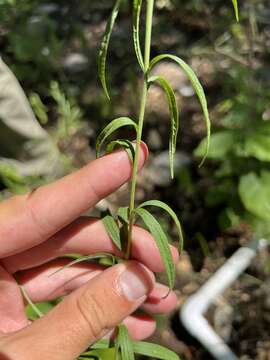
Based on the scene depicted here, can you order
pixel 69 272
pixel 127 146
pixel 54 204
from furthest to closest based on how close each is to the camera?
pixel 69 272 < pixel 54 204 < pixel 127 146

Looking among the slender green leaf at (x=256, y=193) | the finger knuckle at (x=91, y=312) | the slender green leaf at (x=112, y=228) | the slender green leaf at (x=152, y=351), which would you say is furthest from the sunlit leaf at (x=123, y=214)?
the slender green leaf at (x=256, y=193)

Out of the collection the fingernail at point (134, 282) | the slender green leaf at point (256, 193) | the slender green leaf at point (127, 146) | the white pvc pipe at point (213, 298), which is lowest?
the white pvc pipe at point (213, 298)

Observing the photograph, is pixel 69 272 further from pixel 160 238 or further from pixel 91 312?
pixel 160 238

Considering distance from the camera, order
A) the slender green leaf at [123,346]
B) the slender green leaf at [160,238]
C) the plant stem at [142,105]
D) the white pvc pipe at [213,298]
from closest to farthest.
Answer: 1. the plant stem at [142,105]
2. the slender green leaf at [160,238]
3. the slender green leaf at [123,346]
4. the white pvc pipe at [213,298]

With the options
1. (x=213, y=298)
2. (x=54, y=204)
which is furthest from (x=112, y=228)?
(x=213, y=298)

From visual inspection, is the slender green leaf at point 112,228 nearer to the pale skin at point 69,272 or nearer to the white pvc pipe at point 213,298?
the pale skin at point 69,272

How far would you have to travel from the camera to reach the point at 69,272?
1.17m

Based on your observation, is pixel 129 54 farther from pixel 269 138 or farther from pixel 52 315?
pixel 52 315

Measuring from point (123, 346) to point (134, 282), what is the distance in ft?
0.37

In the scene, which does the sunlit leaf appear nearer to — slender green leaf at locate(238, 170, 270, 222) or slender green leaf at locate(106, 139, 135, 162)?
slender green leaf at locate(106, 139, 135, 162)

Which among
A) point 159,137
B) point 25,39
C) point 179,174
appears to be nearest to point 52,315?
point 179,174

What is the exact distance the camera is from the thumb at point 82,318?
79cm

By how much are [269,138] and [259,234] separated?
0.88 ft

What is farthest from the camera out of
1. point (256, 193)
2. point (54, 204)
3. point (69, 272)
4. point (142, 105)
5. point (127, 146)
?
point (256, 193)
